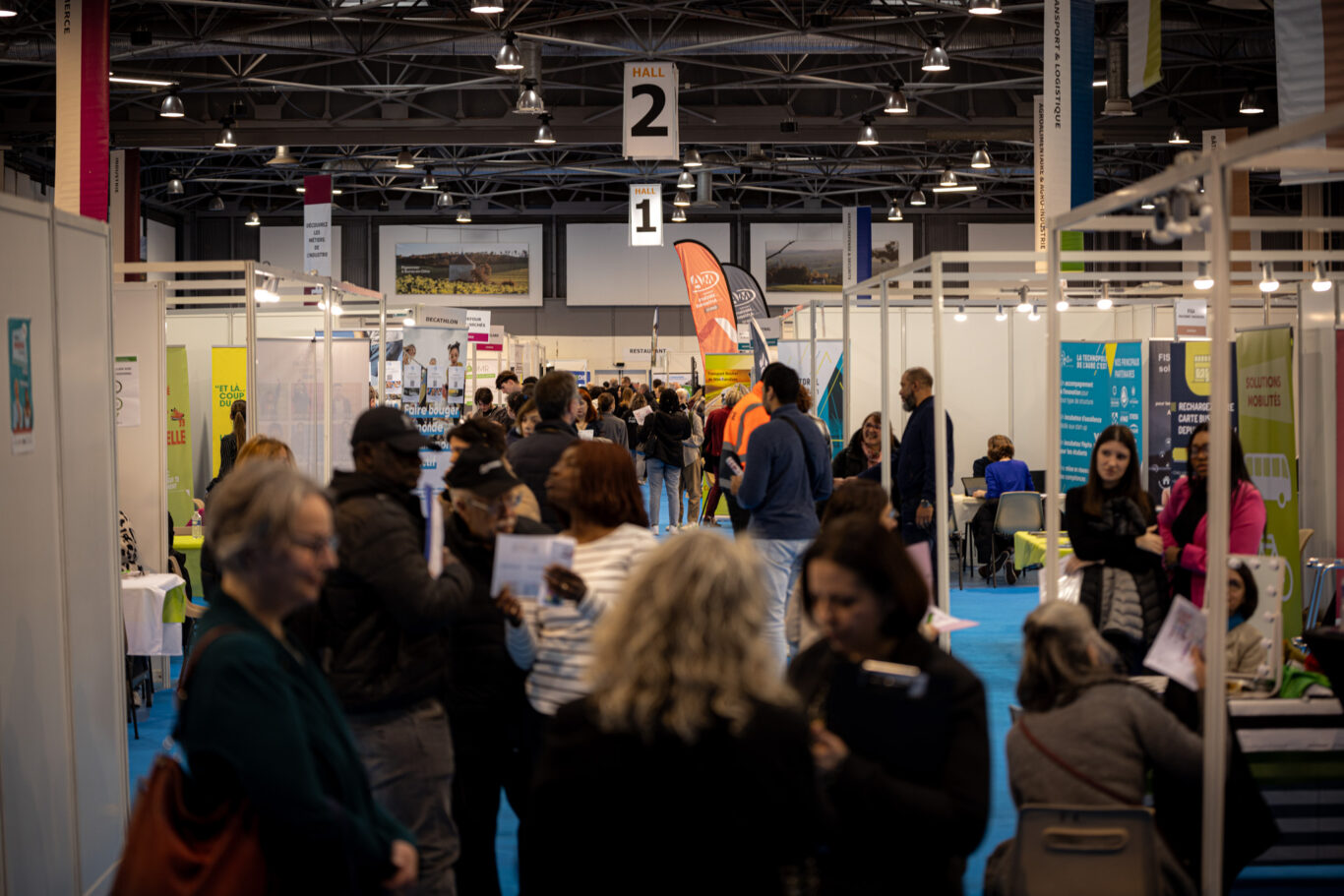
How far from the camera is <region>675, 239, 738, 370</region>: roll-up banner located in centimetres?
1243

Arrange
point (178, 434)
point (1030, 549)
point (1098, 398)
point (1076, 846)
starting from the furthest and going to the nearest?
1. point (1098, 398)
2. point (178, 434)
3. point (1030, 549)
4. point (1076, 846)

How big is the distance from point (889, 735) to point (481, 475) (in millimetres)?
1492

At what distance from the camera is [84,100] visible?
6.55m

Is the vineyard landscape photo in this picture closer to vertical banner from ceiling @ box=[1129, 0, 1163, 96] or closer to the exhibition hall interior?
the exhibition hall interior

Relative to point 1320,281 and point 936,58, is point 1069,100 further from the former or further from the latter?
point 936,58

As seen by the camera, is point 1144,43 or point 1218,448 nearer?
point 1218,448

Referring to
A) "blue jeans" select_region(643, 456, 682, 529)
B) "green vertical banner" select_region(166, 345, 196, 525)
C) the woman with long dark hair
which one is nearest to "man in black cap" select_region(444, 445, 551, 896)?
the woman with long dark hair

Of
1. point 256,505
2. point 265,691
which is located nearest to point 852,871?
point 265,691

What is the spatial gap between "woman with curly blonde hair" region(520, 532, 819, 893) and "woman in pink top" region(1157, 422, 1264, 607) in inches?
127

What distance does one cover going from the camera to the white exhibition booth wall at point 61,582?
10.4ft

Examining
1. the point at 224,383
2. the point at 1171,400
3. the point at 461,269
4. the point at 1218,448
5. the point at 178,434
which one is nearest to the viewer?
the point at 1218,448

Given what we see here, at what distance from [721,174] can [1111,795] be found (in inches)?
915

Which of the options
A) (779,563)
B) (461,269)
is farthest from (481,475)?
(461,269)

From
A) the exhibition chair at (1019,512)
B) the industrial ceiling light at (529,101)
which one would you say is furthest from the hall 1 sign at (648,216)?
the exhibition chair at (1019,512)
